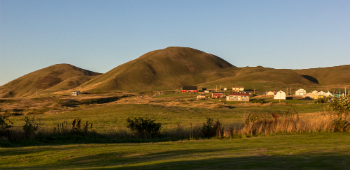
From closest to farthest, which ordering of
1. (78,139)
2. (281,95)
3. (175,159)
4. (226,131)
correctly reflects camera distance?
(175,159), (78,139), (226,131), (281,95)

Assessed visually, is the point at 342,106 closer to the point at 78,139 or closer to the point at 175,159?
the point at 175,159

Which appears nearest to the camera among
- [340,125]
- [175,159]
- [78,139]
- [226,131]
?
[175,159]

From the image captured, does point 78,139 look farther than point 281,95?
No

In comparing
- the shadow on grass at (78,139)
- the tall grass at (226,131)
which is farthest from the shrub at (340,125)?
the shadow on grass at (78,139)

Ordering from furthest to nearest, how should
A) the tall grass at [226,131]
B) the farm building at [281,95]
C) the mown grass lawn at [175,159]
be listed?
1. the farm building at [281,95]
2. the tall grass at [226,131]
3. the mown grass lawn at [175,159]

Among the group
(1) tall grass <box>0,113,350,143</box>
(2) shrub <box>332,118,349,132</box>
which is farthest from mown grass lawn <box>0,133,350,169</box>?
(2) shrub <box>332,118,349,132</box>

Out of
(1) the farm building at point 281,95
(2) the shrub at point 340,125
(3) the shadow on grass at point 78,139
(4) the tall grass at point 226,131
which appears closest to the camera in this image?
(3) the shadow on grass at point 78,139

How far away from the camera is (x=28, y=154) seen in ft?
41.1

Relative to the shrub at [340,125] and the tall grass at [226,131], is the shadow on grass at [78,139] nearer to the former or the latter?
the tall grass at [226,131]

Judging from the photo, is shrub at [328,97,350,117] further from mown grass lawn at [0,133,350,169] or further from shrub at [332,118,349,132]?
mown grass lawn at [0,133,350,169]

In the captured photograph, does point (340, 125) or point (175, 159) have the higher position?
point (340, 125)

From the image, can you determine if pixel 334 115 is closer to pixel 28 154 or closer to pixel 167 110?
pixel 28 154

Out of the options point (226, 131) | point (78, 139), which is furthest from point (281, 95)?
point (78, 139)

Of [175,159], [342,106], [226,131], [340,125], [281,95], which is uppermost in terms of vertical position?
[281,95]
